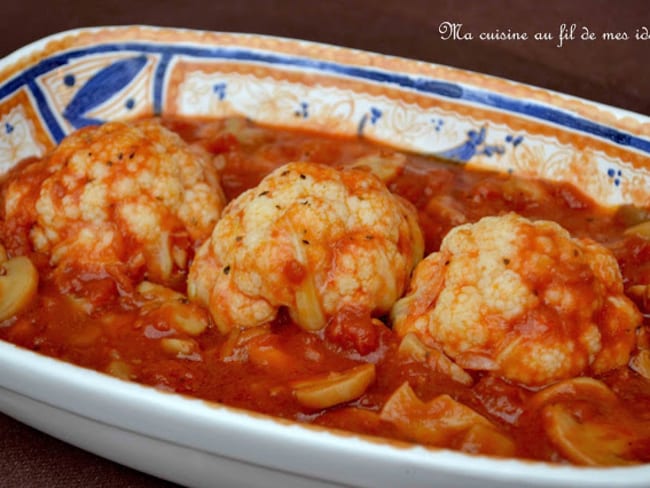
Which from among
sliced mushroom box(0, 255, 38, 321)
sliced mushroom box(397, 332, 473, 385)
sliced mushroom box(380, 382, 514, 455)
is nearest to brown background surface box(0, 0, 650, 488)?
sliced mushroom box(0, 255, 38, 321)

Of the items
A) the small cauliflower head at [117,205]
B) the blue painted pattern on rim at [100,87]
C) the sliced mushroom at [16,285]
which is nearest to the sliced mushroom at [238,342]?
the small cauliflower head at [117,205]

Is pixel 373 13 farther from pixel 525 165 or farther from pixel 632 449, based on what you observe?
pixel 632 449

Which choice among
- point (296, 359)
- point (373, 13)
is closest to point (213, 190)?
point (296, 359)

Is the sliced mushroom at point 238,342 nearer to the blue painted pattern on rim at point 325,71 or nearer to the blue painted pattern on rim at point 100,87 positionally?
the blue painted pattern on rim at point 325,71

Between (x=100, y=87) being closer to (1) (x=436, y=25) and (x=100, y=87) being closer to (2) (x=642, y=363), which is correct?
(1) (x=436, y=25)

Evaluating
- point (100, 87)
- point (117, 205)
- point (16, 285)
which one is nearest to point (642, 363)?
point (117, 205)
